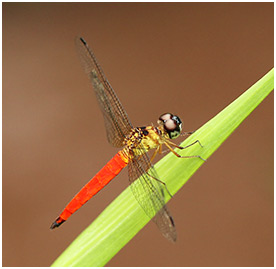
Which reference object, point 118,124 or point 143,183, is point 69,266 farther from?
point 118,124

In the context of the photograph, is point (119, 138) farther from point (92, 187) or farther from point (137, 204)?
point (137, 204)

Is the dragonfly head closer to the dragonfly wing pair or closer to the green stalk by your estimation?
the dragonfly wing pair

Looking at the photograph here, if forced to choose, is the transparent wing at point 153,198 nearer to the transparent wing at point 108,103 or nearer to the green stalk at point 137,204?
the green stalk at point 137,204

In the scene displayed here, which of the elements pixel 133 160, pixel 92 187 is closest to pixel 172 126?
pixel 133 160

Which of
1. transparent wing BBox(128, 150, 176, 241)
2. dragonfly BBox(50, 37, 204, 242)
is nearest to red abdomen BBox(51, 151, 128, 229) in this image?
dragonfly BBox(50, 37, 204, 242)

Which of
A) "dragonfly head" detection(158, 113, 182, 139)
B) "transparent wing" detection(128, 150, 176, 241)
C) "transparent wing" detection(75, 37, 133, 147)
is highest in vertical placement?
"transparent wing" detection(75, 37, 133, 147)

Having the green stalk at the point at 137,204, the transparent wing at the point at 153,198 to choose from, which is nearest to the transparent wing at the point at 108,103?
the transparent wing at the point at 153,198
